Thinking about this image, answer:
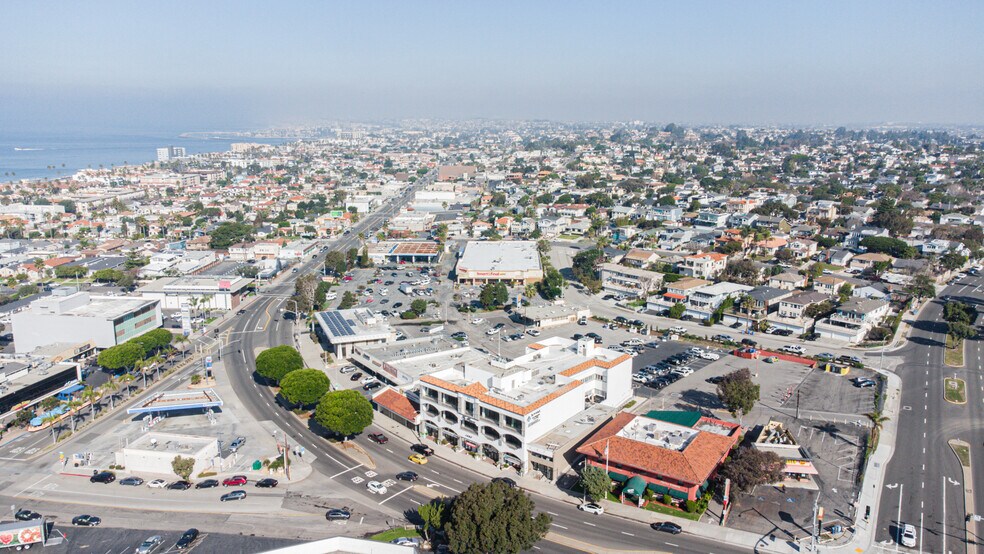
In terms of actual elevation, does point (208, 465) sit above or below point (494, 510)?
below

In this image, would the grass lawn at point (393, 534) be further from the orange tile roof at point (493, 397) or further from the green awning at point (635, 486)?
the green awning at point (635, 486)

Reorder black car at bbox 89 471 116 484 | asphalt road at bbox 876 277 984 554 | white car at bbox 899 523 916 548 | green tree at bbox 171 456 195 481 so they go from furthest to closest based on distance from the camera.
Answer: black car at bbox 89 471 116 484, green tree at bbox 171 456 195 481, asphalt road at bbox 876 277 984 554, white car at bbox 899 523 916 548

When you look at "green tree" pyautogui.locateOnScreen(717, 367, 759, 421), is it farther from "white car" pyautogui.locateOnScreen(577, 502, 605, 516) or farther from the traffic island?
"white car" pyautogui.locateOnScreen(577, 502, 605, 516)

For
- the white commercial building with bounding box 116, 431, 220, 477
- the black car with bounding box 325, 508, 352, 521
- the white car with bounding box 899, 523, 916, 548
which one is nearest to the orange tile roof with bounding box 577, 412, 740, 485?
the white car with bounding box 899, 523, 916, 548

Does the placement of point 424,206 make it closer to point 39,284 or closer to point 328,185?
point 328,185

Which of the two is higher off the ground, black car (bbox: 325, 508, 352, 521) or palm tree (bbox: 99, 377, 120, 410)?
black car (bbox: 325, 508, 352, 521)

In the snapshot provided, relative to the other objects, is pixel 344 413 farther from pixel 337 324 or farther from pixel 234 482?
pixel 337 324

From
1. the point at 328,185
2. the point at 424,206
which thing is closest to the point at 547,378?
the point at 424,206

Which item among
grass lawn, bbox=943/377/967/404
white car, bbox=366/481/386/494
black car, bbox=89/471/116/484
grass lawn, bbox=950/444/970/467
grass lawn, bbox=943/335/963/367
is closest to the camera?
white car, bbox=366/481/386/494
